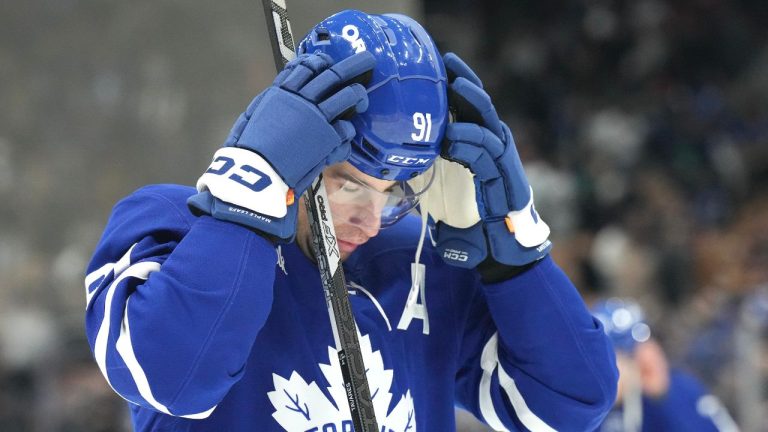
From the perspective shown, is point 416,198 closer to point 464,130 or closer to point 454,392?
point 464,130

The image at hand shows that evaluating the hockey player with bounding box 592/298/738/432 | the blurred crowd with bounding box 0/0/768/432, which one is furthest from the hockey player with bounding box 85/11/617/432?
the hockey player with bounding box 592/298/738/432

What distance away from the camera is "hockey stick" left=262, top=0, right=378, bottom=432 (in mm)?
1316

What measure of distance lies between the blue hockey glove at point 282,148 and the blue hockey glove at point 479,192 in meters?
0.14

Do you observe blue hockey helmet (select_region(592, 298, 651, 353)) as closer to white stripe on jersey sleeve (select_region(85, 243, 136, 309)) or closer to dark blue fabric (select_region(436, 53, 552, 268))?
dark blue fabric (select_region(436, 53, 552, 268))

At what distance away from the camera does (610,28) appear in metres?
7.52

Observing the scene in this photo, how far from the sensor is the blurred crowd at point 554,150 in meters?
2.98

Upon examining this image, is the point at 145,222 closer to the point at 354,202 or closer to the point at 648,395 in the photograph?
the point at 354,202

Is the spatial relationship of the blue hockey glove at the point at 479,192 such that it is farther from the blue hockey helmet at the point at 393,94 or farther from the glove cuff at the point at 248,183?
the glove cuff at the point at 248,183

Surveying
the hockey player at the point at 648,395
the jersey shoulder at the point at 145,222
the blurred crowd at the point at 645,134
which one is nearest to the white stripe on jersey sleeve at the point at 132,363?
the jersey shoulder at the point at 145,222

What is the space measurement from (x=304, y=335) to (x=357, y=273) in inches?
5.4

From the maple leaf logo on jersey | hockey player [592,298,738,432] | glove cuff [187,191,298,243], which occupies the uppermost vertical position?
glove cuff [187,191,298,243]

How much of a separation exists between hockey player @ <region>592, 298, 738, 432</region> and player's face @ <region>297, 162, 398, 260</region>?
7.61 feet

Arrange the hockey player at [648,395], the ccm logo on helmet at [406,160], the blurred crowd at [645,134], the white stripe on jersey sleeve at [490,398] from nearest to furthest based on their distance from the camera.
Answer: the ccm logo on helmet at [406,160]
the white stripe on jersey sleeve at [490,398]
the hockey player at [648,395]
the blurred crowd at [645,134]

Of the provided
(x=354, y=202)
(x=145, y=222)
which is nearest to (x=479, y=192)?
(x=354, y=202)
